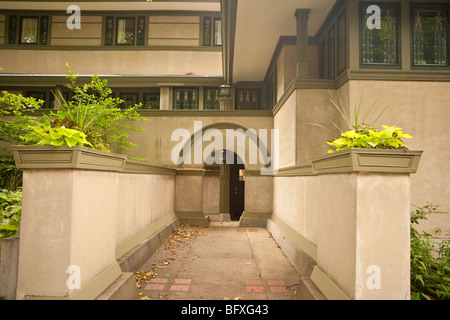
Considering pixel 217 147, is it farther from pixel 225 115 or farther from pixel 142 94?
pixel 142 94

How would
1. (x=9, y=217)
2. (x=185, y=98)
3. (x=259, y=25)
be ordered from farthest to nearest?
(x=185, y=98)
(x=259, y=25)
(x=9, y=217)

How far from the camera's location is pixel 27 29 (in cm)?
1598

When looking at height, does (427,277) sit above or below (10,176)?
below

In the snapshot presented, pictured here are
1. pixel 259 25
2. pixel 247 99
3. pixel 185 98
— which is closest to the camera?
pixel 259 25

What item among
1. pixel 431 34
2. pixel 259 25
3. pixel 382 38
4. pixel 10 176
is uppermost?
pixel 259 25

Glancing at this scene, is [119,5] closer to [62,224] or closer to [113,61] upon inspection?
[113,61]

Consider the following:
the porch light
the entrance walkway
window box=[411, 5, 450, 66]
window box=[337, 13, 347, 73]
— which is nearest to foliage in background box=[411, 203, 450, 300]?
the entrance walkway

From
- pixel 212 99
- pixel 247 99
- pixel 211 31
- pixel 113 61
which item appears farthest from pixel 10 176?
pixel 211 31

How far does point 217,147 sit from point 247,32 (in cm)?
428

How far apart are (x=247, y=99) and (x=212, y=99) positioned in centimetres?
178

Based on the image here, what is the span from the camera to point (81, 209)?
124 inches

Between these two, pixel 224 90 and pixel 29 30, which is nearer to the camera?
pixel 224 90

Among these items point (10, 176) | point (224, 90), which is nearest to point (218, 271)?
point (10, 176)
